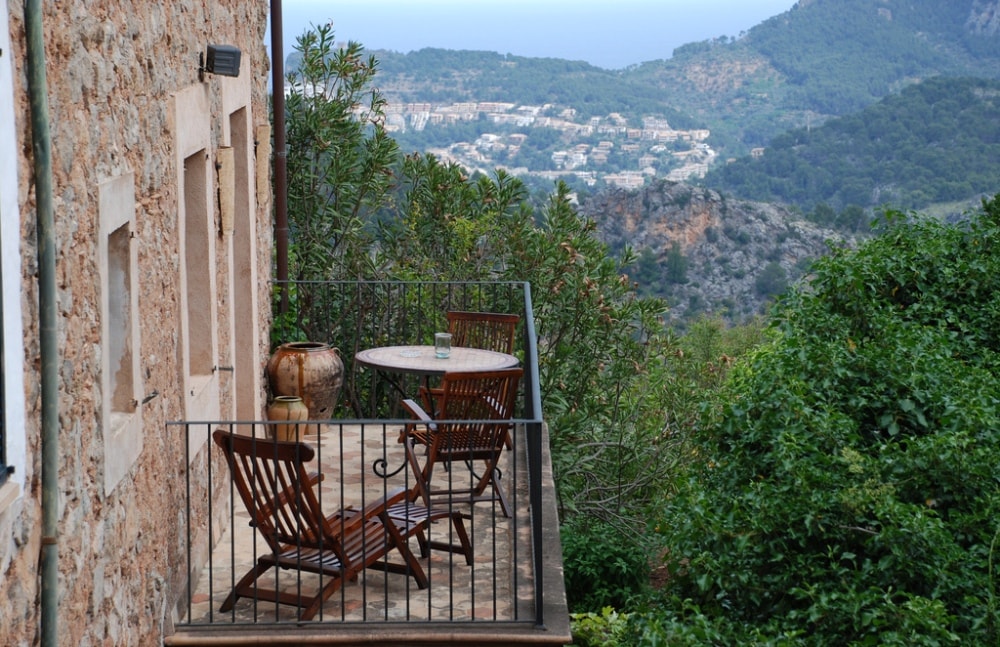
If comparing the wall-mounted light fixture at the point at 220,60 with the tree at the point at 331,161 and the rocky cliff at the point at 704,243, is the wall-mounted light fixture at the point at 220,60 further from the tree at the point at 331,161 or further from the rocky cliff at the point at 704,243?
the rocky cliff at the point at 704,243

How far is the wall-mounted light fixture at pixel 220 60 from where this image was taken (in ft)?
19.5

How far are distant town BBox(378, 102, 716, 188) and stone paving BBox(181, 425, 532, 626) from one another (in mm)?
46262

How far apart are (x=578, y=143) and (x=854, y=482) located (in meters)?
53.3

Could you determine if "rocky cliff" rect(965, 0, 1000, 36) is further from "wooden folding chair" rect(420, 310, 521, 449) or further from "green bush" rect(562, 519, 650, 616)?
"wooden folding chair" rect(420, 310, 521, 449)

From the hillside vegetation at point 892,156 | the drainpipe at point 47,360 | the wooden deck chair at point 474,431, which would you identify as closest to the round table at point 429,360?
the wooden deck chair at point 474,431

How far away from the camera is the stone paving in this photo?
5289 millimetres

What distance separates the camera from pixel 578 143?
57.7 m

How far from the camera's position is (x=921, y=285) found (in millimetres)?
7020

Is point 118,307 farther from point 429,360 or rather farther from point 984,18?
point 984,18

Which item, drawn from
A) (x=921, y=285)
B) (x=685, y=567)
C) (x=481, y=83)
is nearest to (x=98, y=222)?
(x=685, y=567)

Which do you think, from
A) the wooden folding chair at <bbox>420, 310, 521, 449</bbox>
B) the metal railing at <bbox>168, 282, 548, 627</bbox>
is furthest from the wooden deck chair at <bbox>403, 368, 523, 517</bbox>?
the wooden folding chair at <bbox>420, 310, 521, 449</bbox>

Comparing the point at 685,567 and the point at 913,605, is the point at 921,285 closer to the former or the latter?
the point at 685,567

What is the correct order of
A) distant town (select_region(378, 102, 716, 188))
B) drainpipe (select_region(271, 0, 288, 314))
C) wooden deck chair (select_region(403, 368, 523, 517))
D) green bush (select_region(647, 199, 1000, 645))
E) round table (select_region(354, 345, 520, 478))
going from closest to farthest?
green bush (select_region(647, 199, 1000, 645)), wooden deck chair (select_region(403, 368, 523, 517)), round table (select_region(354, 345, 520, 478)), drainpipe (select_region(271, 0, 288, 314)), distant town (select_region(378, 102, 716, 188))

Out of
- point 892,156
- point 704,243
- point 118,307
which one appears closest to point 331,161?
point 118,307
